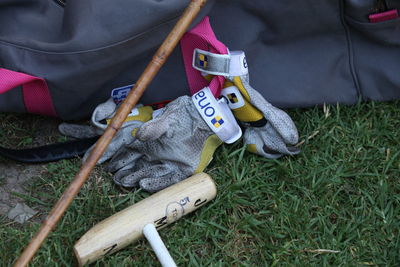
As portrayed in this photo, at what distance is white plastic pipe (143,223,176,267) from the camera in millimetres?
1482

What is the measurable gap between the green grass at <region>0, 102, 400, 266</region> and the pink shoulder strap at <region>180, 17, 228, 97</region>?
21 cm

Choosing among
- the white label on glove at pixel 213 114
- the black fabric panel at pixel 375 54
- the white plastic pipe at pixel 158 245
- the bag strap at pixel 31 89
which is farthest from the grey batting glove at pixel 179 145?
the black fabric panel at pixel 375 54

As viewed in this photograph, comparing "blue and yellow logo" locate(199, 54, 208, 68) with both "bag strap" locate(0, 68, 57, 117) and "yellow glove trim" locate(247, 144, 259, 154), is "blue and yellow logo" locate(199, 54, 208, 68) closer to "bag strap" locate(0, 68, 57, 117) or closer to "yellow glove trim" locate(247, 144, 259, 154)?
"yellow glove trim" locate(247, 144, 259, 154)

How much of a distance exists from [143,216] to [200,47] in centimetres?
57

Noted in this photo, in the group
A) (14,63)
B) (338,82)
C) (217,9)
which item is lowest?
(338,82)

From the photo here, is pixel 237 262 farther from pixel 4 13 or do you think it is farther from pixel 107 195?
pixel 4 13

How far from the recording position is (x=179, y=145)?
5.68 feet

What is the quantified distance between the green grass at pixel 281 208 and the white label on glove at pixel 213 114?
0.09 metres

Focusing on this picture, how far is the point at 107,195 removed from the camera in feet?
5.67

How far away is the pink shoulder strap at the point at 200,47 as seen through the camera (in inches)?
68.6

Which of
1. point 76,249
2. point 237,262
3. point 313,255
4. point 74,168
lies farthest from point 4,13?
point 313,255

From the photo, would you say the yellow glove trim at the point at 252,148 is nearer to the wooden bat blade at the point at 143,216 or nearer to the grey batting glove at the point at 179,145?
the grey batting glove at the point at 179,145

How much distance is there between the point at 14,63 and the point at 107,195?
0.47m

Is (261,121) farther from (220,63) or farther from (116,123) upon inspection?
(116,123)
